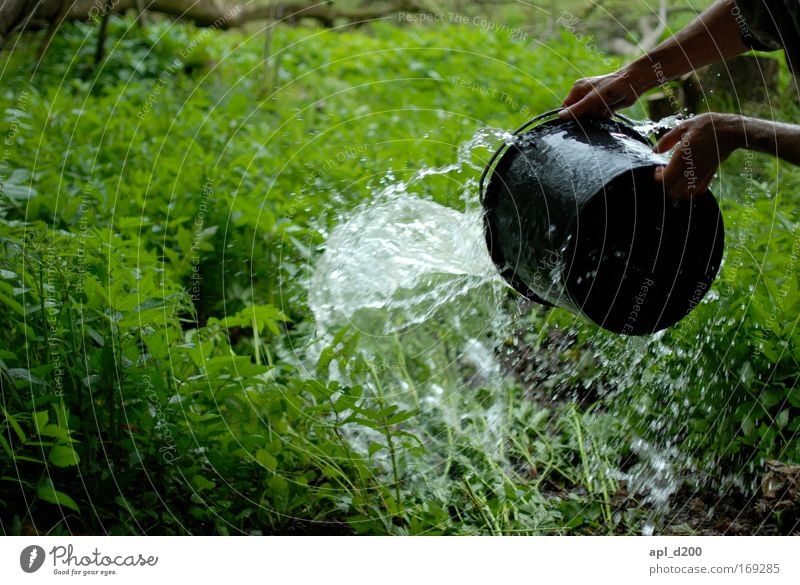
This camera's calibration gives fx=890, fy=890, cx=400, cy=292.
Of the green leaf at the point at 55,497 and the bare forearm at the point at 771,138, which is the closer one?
the green leaf at the point at 55,497

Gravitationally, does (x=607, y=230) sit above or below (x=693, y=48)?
below

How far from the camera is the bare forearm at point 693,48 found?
1965mm

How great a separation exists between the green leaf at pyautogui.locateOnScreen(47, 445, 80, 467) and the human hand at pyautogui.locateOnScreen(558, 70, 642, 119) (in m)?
1.23

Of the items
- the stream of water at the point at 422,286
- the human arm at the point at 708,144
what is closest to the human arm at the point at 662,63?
the human arm at the point at 708,144

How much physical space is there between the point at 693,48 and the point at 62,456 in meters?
1.57

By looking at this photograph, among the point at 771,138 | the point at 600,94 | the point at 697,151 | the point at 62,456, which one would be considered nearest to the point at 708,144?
the point at 697,151

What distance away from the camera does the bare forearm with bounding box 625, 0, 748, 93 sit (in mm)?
1965

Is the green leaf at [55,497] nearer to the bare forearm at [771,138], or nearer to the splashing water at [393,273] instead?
the splashing water at [393,273]

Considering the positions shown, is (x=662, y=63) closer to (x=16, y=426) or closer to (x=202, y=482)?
(x=202, y=482)

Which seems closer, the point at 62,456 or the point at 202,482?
the point at 62,456

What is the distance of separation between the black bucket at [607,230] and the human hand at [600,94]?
0.03 metres

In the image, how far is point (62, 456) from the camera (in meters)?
1.58
